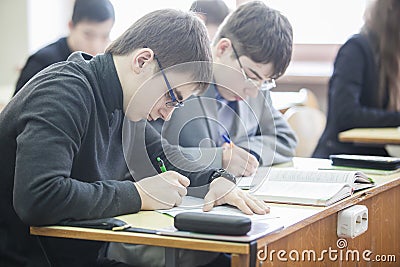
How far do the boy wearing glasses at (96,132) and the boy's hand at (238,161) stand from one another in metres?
0.22

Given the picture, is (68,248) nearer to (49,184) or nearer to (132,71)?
(49,184)

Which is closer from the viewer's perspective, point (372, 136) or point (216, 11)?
point (372, 136)

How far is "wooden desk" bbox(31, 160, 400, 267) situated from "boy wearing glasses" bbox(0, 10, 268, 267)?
88 mm

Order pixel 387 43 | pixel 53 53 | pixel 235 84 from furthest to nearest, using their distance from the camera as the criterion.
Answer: pixel 53 53 → pixel 387 43 → pixel 235 84

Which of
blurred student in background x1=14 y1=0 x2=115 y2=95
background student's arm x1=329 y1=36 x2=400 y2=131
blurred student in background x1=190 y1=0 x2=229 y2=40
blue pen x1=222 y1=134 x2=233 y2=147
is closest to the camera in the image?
blue pen x1=222 y1=134 x2=233 y2=147

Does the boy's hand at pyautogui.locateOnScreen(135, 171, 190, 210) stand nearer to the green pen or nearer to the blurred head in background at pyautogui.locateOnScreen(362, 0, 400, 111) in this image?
the green pen

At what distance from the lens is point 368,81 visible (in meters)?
3.09

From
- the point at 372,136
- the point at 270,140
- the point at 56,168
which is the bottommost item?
the point at 372,136

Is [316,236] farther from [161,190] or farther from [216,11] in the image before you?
[216,11]

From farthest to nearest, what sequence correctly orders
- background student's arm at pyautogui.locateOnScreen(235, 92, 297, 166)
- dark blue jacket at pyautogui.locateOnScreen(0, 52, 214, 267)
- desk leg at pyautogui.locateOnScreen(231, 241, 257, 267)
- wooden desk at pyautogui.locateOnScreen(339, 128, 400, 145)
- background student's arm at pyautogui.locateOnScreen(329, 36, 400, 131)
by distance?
1. background student's arm at pyautogui.locateOnScreen(329, 36, 400, 131)
2. wooden desk at pyautogui.locateOnScreen(339, 128, 400, 145)
3. background student's arm at pyautogui.locateOnScreen(235, 92, 297, 166)
4. dark blue jacket at pyautogui.locateOnScreen(0, 52, 214, 267)
5. desk leg at pyautogui.locateOnScreen(231, 241, 257, 267)

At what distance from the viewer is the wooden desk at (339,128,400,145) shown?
8.89ft

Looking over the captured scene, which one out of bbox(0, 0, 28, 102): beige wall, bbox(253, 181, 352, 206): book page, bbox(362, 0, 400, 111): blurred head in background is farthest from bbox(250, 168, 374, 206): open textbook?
bbox(0, 0, 28, 102): beige wall

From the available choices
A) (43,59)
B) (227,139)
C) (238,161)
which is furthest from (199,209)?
(43,59)
